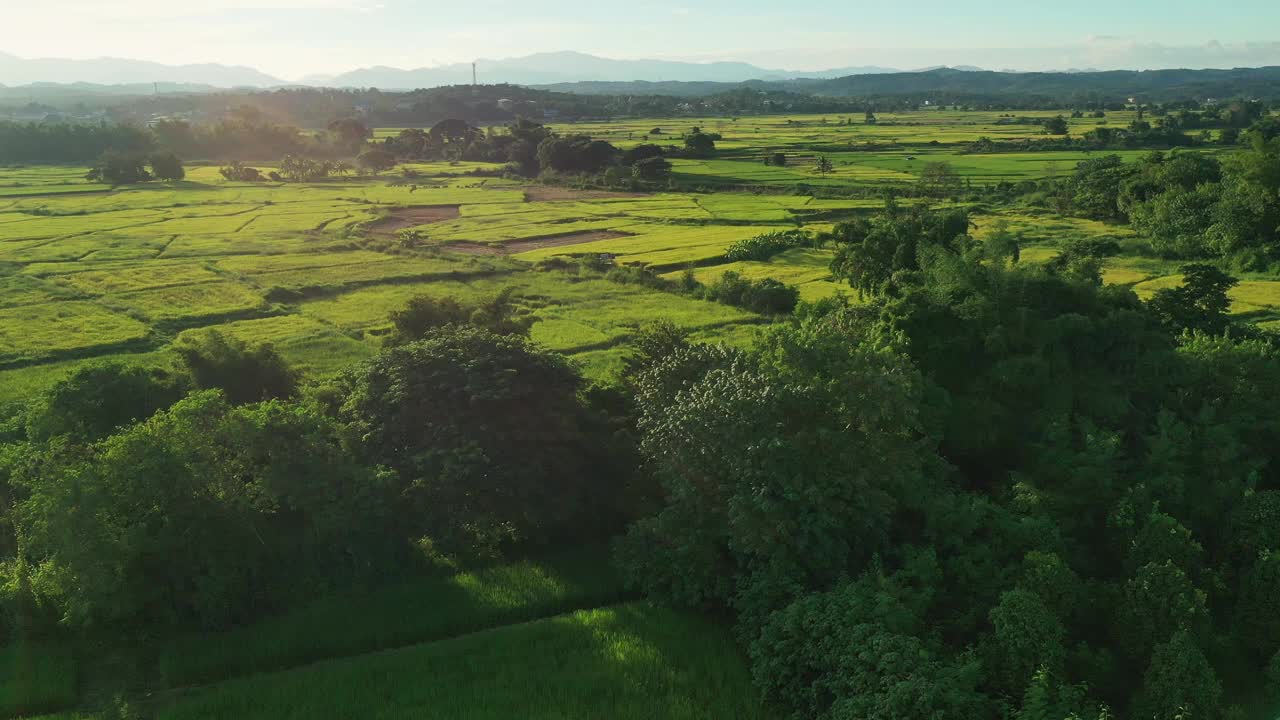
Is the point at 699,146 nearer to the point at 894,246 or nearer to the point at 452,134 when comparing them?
the point at 452,134

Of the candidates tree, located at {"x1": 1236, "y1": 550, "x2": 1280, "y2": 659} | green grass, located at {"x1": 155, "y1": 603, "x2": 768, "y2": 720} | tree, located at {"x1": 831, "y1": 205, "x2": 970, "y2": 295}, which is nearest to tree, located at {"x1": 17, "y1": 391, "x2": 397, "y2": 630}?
green grass, located at {"x1": 155, "y1": 603, "x2": 768, "y2": 720}

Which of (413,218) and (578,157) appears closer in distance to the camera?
(413,218)

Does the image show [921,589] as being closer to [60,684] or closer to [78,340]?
[60,684]

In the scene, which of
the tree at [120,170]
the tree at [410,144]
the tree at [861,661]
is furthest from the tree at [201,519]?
the tree at [410,144]

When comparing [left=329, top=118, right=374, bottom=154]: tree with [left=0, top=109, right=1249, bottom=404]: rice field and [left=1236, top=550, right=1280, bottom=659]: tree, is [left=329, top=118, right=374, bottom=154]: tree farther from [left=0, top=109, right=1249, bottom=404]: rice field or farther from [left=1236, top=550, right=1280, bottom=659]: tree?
[left=1236, top=550, right=1280, bottom=659]: tree

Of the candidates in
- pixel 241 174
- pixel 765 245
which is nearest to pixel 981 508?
pixel 765 245

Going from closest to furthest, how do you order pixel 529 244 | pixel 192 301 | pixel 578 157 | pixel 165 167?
pixel 192 301 < pixel 529 244 < pixel 165 167 < pixel 578 157
